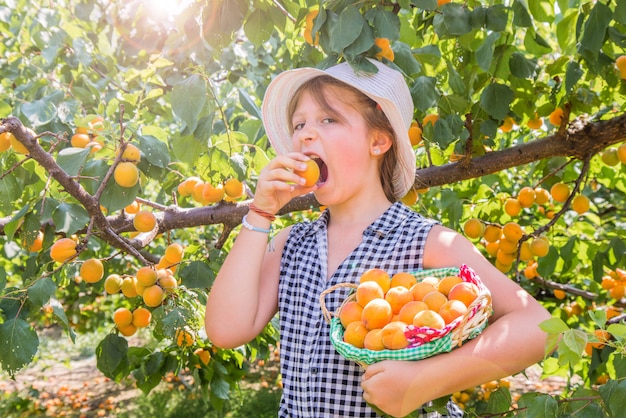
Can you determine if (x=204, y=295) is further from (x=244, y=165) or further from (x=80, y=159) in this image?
(x=80, y=159)

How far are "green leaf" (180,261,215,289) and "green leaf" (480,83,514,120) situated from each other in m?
1.22

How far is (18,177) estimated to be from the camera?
2.14 m

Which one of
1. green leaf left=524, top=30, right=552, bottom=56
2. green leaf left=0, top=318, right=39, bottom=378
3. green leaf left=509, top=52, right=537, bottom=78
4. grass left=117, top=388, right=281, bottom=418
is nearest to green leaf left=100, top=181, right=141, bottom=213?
green leaf left=0, top=318, right=39, bottom=378

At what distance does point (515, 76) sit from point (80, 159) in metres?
1.67

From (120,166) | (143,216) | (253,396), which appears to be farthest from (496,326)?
(253,396)

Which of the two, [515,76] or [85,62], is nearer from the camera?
[515,76]

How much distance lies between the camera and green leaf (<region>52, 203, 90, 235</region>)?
5.89 feet

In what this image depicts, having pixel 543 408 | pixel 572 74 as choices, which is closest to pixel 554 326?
pixel 543 408

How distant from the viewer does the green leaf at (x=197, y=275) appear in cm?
219

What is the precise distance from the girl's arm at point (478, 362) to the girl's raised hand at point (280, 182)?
0.48 m

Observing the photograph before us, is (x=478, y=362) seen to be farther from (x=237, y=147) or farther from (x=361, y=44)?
(x=237, y=147)

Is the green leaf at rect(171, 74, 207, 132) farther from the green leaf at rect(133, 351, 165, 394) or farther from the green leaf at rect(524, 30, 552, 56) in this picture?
the green leaf at rect(524, 30, 552, 56)

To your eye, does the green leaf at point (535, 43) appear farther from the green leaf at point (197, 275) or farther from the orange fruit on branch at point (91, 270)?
the orange fruit on branch at point (91, 270)

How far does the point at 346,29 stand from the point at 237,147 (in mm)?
898
